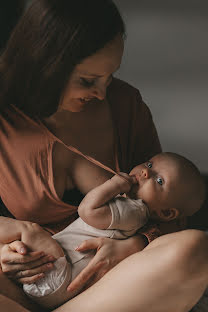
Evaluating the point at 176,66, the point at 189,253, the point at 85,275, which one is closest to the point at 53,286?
the point at 85,275

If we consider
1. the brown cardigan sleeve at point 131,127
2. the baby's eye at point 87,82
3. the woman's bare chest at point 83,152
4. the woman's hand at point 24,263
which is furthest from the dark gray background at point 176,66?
the woman's hand at point 24,263

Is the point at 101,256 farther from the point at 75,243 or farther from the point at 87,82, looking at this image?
the point at 87,82

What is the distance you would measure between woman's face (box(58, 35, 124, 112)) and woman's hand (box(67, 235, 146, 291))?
0.38 m

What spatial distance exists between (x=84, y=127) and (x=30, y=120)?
6.9 inches

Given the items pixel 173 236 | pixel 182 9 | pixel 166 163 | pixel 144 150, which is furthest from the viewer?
pixel 182 9

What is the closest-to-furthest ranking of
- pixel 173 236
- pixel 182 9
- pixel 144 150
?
pixel 173 236, pixel 144 150, pixel 182 9

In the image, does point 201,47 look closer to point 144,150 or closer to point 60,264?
point 144,150

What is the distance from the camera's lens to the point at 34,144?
1517mm

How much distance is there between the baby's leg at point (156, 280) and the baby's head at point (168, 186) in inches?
5.1

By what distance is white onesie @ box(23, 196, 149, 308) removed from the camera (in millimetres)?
1385

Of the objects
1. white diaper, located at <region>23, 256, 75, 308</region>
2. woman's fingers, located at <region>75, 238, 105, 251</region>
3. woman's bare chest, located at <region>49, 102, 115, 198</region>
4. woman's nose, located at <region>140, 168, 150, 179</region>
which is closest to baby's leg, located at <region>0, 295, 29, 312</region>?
white diaper, located at <region>23, 256, 75, 308</region>

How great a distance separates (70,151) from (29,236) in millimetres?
279

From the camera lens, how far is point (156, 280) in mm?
1318

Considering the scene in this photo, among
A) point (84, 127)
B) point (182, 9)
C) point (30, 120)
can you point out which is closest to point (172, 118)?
point (182, 9)
